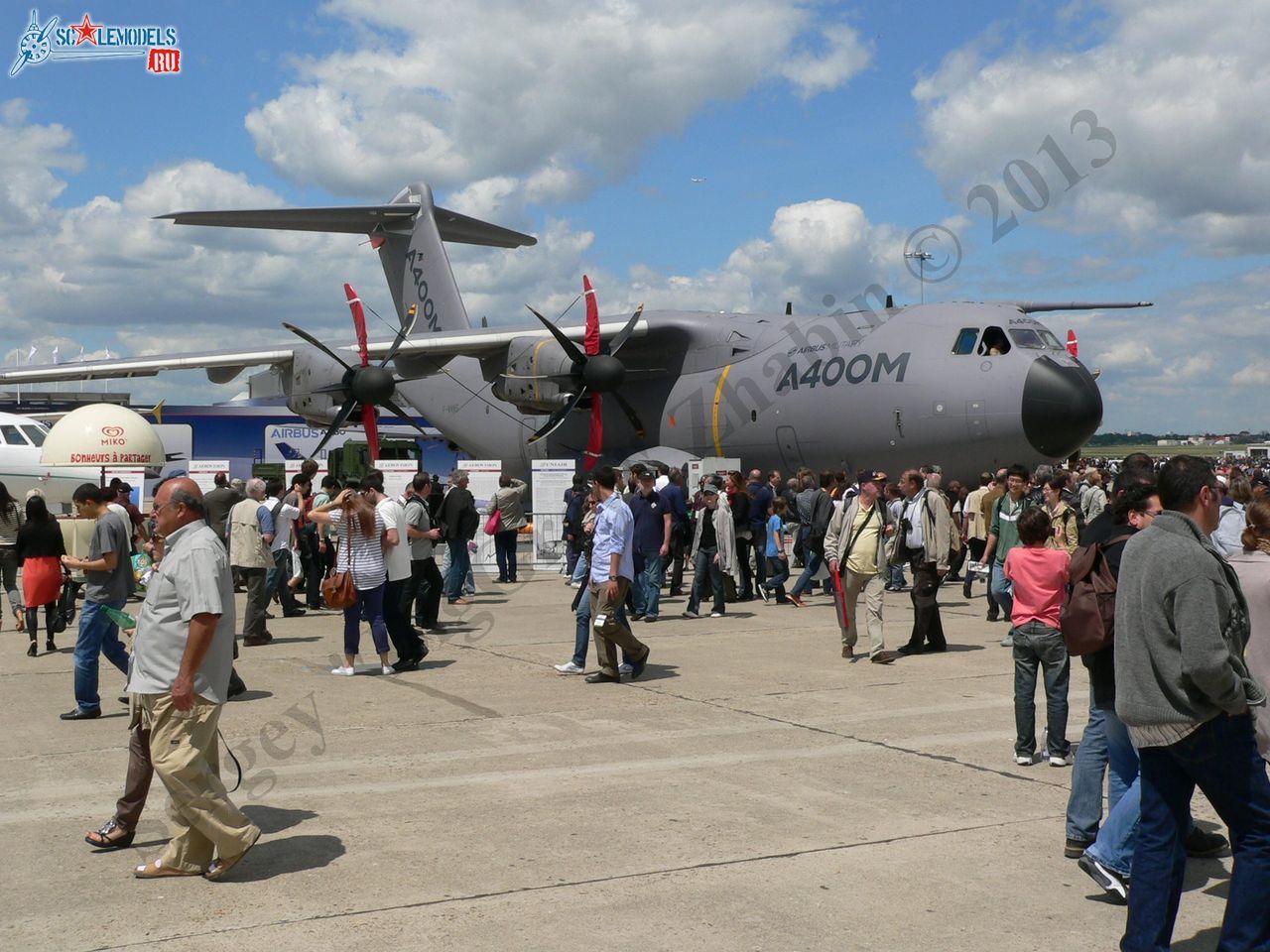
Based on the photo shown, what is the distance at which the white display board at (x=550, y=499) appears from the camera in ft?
68.3

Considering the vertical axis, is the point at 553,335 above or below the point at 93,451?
above

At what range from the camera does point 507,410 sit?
26.9 metres

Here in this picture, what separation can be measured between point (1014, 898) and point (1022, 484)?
8.22 m

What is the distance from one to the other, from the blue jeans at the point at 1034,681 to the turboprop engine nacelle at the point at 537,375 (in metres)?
16.2

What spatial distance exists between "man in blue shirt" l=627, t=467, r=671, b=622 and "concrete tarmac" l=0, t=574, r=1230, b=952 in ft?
12.0

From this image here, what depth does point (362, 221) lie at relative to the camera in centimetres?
2961

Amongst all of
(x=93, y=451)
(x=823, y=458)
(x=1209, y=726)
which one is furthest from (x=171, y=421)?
(x=1209, y=726)

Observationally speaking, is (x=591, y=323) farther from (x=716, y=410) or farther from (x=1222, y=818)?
(x=1222, y=818)

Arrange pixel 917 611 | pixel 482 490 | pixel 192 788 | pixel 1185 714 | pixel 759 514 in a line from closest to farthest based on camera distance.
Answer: pixel 1185 714
pixel 192 788
pixel 917 611
pixel 759 514
pixel 482 490

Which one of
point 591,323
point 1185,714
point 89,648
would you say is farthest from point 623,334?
point 1185,714

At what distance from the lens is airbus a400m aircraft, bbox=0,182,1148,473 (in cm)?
1820

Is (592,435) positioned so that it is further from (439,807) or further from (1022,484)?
(439,807)

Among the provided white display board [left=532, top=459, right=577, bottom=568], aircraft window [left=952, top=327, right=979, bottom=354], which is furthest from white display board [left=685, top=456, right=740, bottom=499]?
aircraft window [left=952, top=327, right=979, bottom=354]

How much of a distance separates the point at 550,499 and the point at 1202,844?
1611 cm
